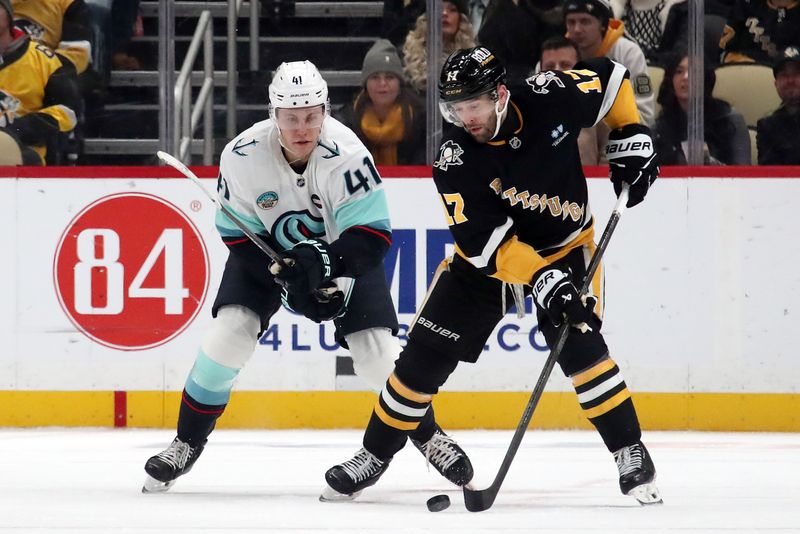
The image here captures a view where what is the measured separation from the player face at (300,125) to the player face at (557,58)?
1942 millimetres

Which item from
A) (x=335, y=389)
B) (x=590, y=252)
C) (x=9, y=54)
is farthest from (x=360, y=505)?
(x=9, y=54)

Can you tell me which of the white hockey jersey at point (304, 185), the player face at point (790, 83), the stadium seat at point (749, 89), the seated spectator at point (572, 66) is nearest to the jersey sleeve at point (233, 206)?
the white hockey jersey at point (304, 185)

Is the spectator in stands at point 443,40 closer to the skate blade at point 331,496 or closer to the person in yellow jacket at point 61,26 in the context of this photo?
the person in yellow jacket at point 61,26

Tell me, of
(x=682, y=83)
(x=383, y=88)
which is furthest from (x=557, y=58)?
(x=383, y=88)

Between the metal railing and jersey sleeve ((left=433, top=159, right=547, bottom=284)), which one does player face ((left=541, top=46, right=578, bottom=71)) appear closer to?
the metal railing

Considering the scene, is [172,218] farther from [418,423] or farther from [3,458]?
[418,423]

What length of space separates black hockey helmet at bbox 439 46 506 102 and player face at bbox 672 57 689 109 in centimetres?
221

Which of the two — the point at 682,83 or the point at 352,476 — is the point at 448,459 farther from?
the point at 682,83

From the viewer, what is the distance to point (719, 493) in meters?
3.55

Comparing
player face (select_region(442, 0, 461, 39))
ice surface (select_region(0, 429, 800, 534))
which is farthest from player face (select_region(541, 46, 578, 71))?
ice surface (select_region(0, 429, 800, 534))

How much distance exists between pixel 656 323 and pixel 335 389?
126cm

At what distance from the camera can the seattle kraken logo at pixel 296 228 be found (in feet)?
11.8

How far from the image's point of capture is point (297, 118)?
3389 mm

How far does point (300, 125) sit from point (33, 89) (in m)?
2.34
